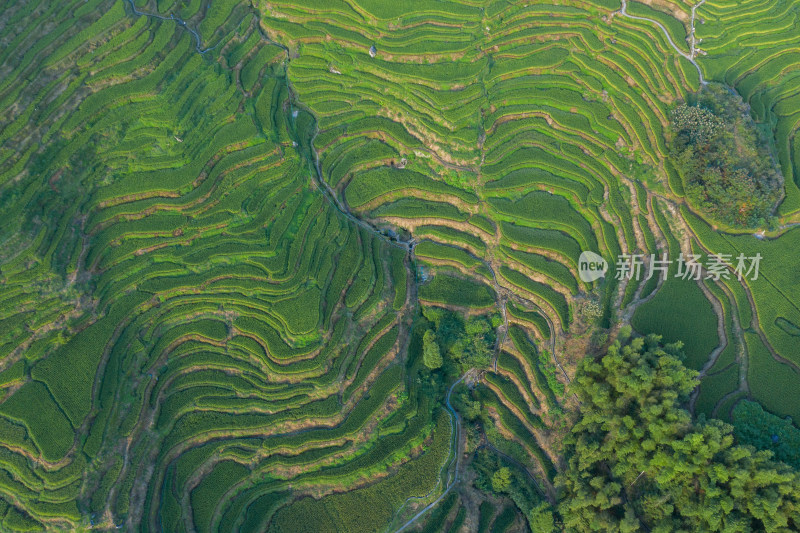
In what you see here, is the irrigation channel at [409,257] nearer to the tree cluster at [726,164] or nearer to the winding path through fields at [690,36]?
the tree cluster at [726,164]

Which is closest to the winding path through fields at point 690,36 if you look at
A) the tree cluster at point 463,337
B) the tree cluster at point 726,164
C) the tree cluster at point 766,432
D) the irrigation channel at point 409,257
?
the tree cluster at point 726,164

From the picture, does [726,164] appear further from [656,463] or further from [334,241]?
[334,241]

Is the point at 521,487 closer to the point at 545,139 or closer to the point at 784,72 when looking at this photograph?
the point at 545,139

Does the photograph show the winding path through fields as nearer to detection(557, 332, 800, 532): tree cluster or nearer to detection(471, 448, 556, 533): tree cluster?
detection(557, 332, 800, 532): tree cluster

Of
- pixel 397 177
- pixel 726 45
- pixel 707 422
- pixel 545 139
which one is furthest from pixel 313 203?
pixel 726 45

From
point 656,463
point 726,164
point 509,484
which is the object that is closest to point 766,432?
point 656,463

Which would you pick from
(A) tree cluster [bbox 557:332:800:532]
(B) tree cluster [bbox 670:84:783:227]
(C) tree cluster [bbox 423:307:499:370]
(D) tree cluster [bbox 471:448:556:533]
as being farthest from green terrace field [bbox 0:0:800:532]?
(A) tree cluster [bbox 557:332:800:532]
